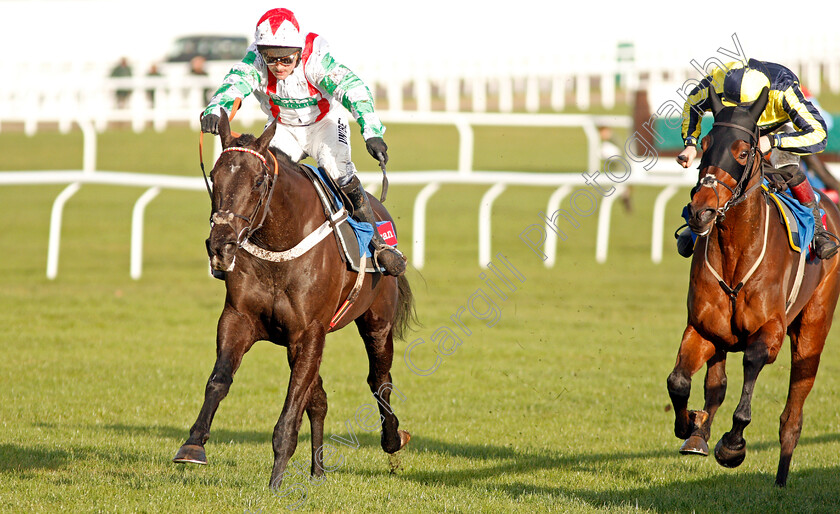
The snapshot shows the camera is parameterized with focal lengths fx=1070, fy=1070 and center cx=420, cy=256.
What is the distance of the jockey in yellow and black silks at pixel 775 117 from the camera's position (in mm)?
5367

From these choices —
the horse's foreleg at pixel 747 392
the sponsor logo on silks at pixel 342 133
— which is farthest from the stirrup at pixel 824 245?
the sponsor logo on silks at pixel 342 133

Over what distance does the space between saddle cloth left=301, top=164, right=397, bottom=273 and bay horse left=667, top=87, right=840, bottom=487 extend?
1.62 metres

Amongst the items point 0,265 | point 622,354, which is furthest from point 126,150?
point 622,354

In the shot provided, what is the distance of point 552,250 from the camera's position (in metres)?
14.1

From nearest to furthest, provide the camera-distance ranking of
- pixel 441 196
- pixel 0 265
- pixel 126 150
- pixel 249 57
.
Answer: pixel 249 57 → pixel 0 265 → pixel 441 196 → pixel 126 150

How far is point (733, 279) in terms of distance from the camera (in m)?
5.24

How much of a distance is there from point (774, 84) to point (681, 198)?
16.3 meters

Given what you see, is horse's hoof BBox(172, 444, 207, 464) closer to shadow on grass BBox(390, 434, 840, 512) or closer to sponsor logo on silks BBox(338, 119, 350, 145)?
shadow on grass BBox(390, 434, 840, 512)

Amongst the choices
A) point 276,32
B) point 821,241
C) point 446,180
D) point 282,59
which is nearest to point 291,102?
point 282,59

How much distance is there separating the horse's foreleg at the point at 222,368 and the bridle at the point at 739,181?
2.20m

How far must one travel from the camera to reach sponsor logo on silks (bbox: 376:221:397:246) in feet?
19.0

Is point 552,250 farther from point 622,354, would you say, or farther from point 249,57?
point 249,57

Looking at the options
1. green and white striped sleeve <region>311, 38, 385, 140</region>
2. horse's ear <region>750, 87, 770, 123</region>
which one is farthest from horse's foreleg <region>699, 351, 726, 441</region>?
green and white striped sleeve <region>311, 38, 385, 140</region>

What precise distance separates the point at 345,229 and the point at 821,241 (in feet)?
8.41
